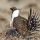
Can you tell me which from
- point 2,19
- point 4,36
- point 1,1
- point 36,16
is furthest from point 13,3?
point 4,36

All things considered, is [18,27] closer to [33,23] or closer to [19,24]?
[19,24]

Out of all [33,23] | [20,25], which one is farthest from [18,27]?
[33,23]

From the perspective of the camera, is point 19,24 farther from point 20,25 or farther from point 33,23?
point 33,23

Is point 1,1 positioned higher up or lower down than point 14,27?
higher up

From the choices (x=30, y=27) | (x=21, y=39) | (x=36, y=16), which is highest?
(x=36, y=16)

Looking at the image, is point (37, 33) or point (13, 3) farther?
point (13, 3)

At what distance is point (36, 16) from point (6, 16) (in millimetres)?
560

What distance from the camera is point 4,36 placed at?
185cm

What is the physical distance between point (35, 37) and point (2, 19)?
0.68 metres

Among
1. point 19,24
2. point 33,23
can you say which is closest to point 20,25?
point 19,24

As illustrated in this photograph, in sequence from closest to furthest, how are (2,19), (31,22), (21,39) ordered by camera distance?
(21,39) → (31,22) → (2,19)

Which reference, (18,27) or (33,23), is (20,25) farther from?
(33,23)

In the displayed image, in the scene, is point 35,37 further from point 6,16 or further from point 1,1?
point 1,1

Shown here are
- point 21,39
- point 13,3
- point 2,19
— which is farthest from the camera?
point 13,3
